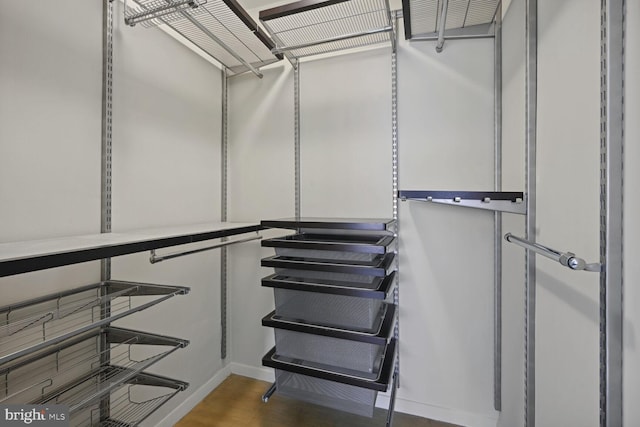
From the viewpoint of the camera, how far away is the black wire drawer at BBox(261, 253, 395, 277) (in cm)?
117

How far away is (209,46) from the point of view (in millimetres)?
1626

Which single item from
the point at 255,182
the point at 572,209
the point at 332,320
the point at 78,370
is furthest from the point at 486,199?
the point at 78,370

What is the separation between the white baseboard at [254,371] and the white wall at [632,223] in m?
1.77

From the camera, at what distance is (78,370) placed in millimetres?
1147

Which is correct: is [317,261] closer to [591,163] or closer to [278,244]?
[278,244]

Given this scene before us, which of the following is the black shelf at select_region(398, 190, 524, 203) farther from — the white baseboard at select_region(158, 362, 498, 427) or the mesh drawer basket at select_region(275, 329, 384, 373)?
the white baseboard at select_region(158, 362, 498, 427)

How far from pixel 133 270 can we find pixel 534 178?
169 cm

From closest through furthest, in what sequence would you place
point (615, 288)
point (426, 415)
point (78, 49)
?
point (615, 288)
point (78, 49)
point (426, 415)

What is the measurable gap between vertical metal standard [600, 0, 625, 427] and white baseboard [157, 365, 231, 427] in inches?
70.1

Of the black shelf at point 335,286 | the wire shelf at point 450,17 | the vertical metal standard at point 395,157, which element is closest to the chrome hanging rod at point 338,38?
the wire shelf at point 450,17

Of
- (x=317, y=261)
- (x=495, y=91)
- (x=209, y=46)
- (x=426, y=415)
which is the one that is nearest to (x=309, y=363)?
(x=317, y=261)

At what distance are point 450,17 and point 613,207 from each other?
1215mm

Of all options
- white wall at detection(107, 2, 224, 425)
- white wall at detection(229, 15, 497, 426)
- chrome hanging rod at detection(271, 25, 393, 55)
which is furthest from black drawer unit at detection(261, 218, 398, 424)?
chrome hanging rod at detection(271, 25, 393, 55)

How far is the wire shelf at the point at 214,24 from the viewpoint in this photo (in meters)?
1.20
